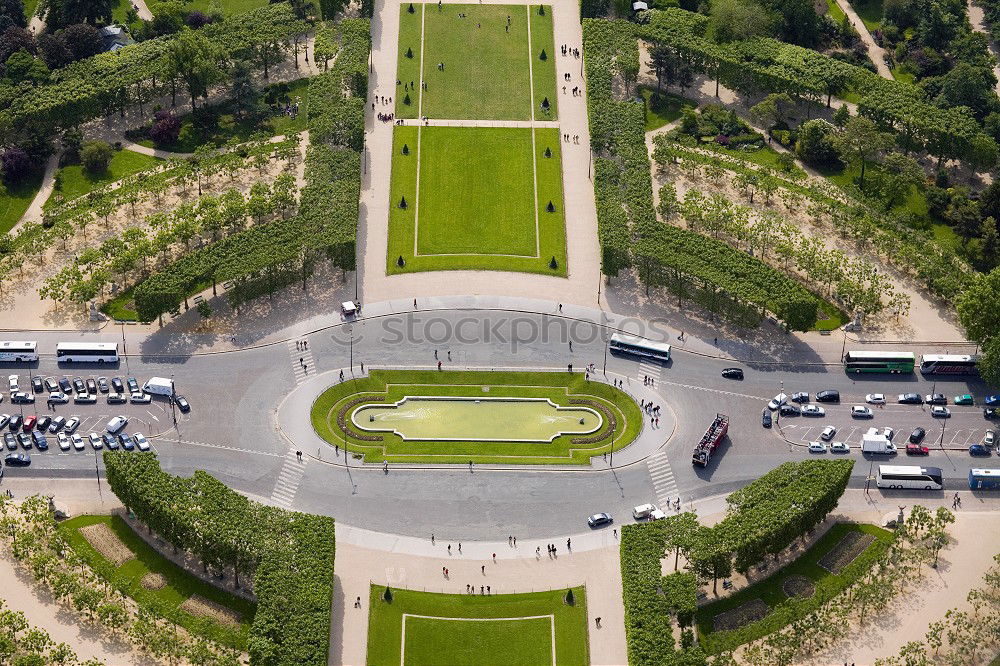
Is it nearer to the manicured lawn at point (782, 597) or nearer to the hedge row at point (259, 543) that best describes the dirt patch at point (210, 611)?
the hedge row at point (259, 543)

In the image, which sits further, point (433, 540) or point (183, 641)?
point (433, 540)

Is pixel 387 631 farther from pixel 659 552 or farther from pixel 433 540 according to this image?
pixel 659 552

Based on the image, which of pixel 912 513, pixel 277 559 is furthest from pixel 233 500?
pixel 912 513

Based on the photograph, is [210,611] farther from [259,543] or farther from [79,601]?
[79,601]

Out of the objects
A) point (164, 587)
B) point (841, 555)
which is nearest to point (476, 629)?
point (164, 587)

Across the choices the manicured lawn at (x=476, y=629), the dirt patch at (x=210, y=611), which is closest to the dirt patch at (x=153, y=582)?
the dirt patch at (x=210, y=611)

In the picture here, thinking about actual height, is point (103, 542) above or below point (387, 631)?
above
